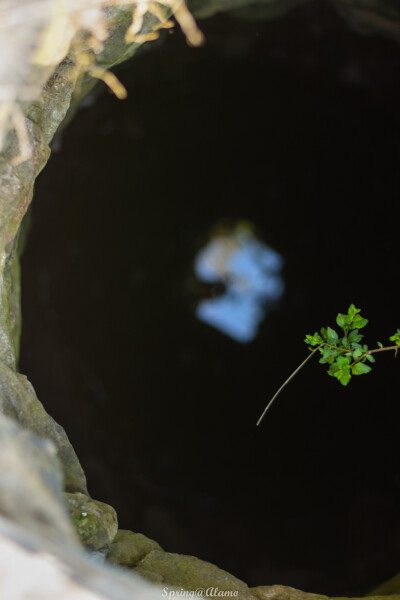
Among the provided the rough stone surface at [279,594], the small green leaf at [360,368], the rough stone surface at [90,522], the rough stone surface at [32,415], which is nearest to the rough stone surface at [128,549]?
the rough stone surface at [90,522]

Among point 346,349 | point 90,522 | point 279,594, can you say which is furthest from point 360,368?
point 90,522

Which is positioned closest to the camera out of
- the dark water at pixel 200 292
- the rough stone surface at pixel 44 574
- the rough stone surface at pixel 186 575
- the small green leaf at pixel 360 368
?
the rough stone surface at pixel 44 574

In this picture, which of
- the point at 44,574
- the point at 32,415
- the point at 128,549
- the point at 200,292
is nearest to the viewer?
the point at 44,574

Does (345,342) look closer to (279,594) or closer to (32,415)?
(279,594)

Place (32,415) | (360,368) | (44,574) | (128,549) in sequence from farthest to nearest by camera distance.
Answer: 1. (128,549)
2. (32,415)
3. (360,368)
4. (44,574)

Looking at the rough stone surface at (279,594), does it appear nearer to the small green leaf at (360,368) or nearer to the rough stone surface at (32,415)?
the rough stone surface at (32,415)

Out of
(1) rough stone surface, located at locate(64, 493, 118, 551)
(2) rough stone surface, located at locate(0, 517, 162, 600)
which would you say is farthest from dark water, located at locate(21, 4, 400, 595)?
(2) rough stone surface, located at locate(0, 517, 162, 600)

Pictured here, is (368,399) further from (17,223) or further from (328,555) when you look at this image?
(17,223)
